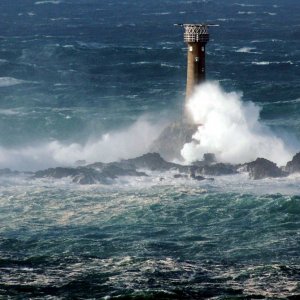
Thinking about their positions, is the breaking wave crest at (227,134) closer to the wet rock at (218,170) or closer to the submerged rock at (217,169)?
the submerged rock at (217,169)

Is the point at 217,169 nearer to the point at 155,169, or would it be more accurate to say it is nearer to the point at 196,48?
the point at 155,169

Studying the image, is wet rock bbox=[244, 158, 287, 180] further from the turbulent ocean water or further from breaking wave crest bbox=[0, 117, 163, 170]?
breaking wave crest bbox=[0, 117, 163, 170]

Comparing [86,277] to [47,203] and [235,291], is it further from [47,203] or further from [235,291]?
[47,203]

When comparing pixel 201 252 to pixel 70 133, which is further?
pixel 70 133

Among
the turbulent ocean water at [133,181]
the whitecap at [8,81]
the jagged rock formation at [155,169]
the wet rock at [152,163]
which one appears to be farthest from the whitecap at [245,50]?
the wet rock at [152,163]

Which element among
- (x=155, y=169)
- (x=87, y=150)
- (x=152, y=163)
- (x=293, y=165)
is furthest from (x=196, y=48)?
(x=87, y=150)

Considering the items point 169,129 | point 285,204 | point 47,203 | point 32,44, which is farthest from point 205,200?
point 32,44
